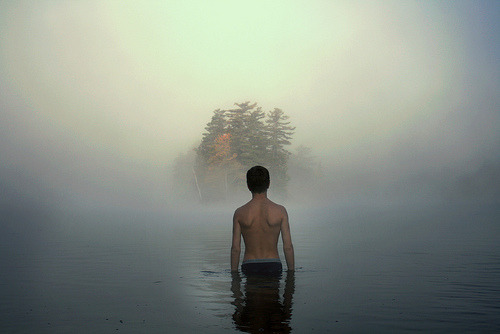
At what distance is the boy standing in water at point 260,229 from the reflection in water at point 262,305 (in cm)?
24

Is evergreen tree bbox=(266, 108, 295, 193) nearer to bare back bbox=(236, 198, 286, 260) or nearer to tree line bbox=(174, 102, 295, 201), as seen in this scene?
tree line bbox=(174, 102, 295, 201)

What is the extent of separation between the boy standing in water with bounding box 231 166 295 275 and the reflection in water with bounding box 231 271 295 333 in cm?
24

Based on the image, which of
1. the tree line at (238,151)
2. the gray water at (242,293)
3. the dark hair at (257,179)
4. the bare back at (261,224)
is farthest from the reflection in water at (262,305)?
the tree line at (238,151)

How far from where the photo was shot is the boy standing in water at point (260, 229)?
10.4m

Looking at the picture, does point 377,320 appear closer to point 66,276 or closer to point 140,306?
point 140,306

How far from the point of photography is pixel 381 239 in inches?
968

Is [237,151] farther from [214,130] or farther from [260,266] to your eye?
[260,266]

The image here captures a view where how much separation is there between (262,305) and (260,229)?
74.3 inches

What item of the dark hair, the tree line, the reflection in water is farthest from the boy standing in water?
the tree line

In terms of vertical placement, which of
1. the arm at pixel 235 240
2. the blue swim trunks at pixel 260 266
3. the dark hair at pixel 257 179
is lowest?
the blue swim trunks at pixel 260 266

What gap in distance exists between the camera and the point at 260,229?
10.5m

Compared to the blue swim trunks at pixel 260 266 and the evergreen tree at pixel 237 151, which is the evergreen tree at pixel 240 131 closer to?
the evergreen tree at pixel 237 151

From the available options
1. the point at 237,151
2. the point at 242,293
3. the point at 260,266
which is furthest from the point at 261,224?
the point at 237,151

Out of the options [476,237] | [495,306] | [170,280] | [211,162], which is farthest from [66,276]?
[211,162]
